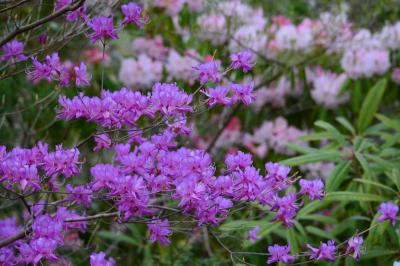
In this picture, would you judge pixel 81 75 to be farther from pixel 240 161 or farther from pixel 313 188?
pixel 313 188

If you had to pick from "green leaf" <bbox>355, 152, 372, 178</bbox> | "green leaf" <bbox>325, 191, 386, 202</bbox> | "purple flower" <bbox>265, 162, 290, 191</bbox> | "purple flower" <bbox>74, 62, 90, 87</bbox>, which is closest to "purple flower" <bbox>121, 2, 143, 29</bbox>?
"purple flower" <bbox>74, 62, 90, 87</bbox>

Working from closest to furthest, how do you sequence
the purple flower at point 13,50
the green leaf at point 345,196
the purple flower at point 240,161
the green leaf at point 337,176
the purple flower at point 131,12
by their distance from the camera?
1. the purple flower at point 240,161
2. the purple flower at point 131,12
3. the purple flower at point 13,50
4. the green leaf at point 345,196
5. the green leaf at point 337,176

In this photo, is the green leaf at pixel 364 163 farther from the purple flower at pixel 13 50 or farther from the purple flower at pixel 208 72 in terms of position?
the purple flower at pixel 13 50

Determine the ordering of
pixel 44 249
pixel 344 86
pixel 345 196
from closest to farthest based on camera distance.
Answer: pixel 44 249 < pixel 345 196 < pixel 344 86

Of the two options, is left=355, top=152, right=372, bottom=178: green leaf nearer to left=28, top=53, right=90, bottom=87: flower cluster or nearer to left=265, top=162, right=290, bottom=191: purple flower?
left=265, top=162, right=290, bottom=191: purple flower

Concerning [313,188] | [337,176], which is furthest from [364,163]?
[313,188]

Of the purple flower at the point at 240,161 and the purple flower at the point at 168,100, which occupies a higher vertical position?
the purple flower at the point at 168,100

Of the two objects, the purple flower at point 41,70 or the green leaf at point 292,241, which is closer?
the purple flower at point 41,70

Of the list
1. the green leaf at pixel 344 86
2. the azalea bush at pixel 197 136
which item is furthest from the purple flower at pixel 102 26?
the green leaf at pixel 344 86

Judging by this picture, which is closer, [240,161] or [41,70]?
[240,161]
